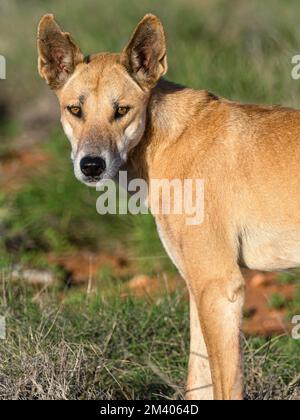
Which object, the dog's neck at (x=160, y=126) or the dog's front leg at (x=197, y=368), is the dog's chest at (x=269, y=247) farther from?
the dog's neck at (x=160, y=126)

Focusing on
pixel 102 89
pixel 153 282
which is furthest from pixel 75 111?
pixel 153 282

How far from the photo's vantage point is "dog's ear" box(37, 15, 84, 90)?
20.3 feet

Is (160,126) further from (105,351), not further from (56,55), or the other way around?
(105,351)

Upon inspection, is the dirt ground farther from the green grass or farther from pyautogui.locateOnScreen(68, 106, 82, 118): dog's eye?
pyautogui.locateOnScreen(68, 106, 82, 118): dog's eye

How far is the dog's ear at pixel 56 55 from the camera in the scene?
618 centimetres

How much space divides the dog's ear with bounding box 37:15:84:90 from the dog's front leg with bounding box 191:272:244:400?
163 centimetres

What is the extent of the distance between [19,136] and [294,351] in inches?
281

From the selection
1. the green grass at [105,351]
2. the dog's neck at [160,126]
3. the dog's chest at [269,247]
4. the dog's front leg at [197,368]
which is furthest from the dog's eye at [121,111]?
the green grass at [105,351]

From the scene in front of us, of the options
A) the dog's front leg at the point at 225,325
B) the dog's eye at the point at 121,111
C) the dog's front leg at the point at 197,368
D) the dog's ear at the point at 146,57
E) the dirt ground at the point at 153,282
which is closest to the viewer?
the dog's front leg at the point at 225,325


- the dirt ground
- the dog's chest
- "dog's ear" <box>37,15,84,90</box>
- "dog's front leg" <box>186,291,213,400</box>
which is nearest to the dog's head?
"dog's ear" <box>37,15,84,90</box>

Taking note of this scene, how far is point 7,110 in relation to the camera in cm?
1498
